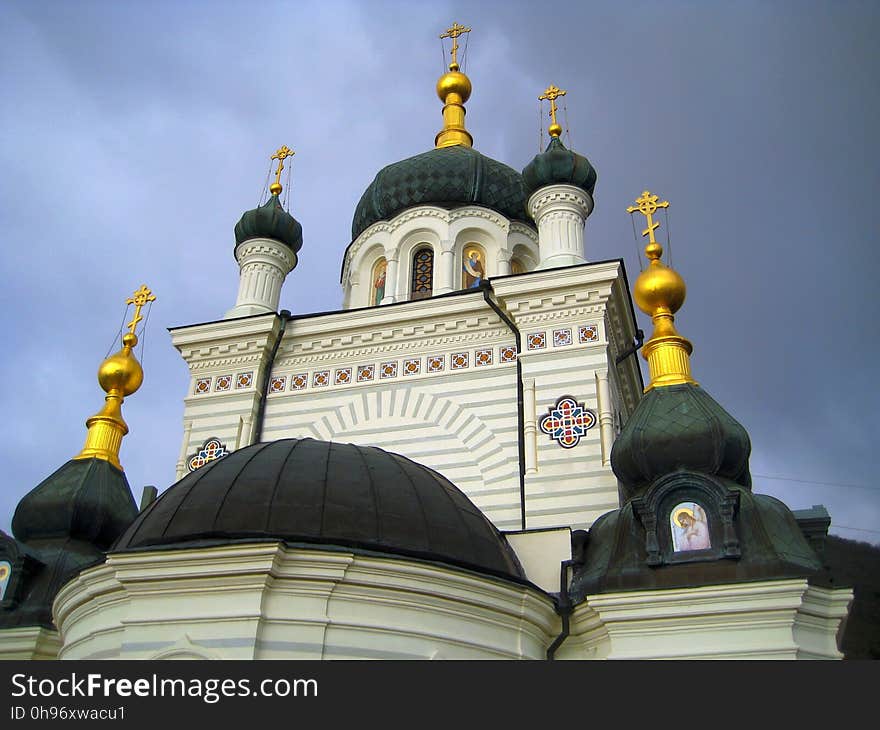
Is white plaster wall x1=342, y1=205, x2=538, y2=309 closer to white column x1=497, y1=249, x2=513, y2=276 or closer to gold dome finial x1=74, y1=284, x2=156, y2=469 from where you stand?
white column x1=497, y1=249, x2=513, y2=276

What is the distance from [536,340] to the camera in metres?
12.7

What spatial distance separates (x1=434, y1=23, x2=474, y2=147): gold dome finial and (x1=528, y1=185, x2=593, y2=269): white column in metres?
4.89

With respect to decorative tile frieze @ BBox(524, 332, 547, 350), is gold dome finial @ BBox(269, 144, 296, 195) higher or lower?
higher

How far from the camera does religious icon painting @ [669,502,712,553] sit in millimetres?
8952

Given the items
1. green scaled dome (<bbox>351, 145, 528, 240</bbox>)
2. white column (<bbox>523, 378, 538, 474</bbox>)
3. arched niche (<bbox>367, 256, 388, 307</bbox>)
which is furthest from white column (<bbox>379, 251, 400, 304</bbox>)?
white column (<bbox>523, 378, 538, 474</bbox>)

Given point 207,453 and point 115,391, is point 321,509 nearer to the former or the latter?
point 207,453

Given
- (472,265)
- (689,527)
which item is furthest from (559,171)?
(689,527)

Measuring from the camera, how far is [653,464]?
9.96 meters

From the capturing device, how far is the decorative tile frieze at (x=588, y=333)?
12500mm

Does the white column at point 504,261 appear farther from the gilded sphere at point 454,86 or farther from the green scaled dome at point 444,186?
A: the gilded sphere at point 454,86

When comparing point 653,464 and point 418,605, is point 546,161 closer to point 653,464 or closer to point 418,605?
point 653,464

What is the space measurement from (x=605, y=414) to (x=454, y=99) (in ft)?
33.9

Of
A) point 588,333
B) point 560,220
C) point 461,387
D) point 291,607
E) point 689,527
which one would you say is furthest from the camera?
point 560,220
